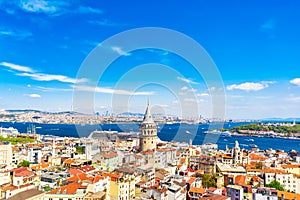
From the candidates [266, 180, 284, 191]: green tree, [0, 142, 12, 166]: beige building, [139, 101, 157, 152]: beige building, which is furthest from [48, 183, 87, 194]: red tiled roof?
[139, 101, 157, 152]: beige building

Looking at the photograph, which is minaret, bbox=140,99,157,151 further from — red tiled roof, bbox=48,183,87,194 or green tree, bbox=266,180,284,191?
red tiled roof, bbox=48,183,87,194

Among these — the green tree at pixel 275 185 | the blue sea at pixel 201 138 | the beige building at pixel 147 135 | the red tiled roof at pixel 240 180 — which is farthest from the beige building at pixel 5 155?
the blue sea at pixel 201 138

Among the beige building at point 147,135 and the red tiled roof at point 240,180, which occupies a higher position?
the beige building at point 147,135

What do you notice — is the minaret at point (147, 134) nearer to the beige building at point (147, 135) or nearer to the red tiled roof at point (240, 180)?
the beige building at point (147, 135)

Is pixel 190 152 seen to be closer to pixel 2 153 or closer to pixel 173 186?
pixel 173 186

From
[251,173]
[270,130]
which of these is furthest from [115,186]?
[270,130]

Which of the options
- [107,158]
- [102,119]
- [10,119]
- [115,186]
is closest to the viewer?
[115,186]

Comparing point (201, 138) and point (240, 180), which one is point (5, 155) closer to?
point (240, 180)
